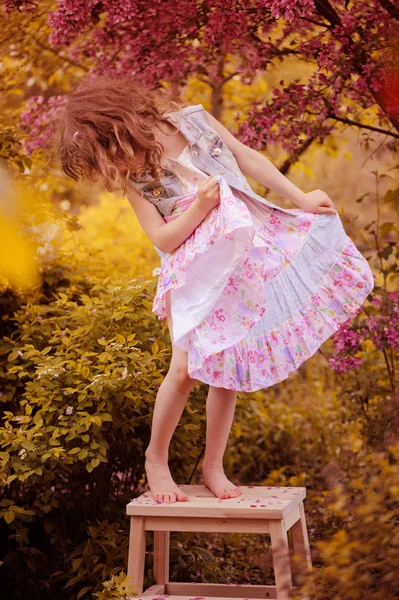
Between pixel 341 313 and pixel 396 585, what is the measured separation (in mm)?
1097

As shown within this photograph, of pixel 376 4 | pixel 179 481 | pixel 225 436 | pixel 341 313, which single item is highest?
pixel 376 4

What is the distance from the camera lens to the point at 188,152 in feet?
8.11

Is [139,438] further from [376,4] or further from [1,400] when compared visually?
[376,4]

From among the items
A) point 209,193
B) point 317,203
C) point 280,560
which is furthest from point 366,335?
point 280,560

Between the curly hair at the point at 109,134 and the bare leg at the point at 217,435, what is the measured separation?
2.27ft

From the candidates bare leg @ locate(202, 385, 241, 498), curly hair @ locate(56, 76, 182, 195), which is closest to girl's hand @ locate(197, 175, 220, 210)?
curly hair @ locate(56, 76, 182, 195)

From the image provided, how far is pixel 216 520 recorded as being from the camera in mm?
2301

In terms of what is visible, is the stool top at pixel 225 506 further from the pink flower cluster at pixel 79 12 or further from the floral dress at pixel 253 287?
the pink flower cluster at pixel 79 12

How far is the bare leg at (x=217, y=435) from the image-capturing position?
248 centimetres

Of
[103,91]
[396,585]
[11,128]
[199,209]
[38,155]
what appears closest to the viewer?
[396,585]

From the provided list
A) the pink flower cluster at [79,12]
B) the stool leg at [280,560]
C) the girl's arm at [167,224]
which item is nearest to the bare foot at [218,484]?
the stool leg at [280,560]

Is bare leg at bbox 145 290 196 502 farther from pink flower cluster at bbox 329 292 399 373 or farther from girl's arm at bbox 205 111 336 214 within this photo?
pink flower cluster at bbox 329 292 399 373

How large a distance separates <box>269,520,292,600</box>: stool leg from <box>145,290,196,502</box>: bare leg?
1.00ft

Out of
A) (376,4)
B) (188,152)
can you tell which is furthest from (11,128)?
(376,4)
